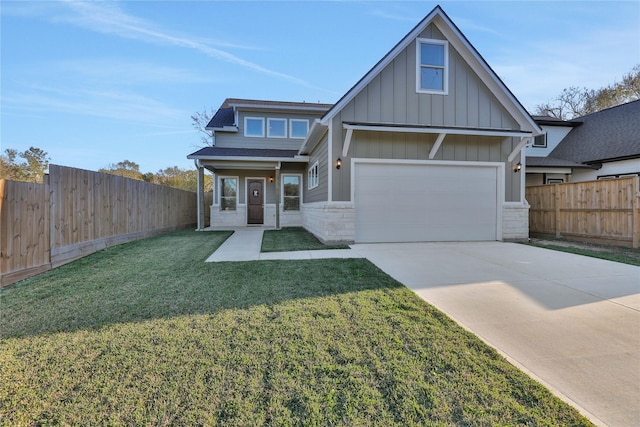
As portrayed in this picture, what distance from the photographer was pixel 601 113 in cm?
1384

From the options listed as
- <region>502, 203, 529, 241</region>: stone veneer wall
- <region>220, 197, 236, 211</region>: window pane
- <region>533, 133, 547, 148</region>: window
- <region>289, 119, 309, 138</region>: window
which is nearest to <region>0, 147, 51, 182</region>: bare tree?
<region>220, 197, 236, 211</region>: window pane

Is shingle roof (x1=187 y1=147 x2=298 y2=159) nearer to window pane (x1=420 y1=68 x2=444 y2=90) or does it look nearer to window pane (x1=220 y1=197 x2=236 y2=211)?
window pane (x1=220 y1=197 x2=236 y2=211)

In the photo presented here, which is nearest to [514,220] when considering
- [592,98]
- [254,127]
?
[254,127]

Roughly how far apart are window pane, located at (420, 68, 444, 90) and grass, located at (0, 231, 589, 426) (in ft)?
21.5

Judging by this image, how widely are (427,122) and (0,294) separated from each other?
9155 mm

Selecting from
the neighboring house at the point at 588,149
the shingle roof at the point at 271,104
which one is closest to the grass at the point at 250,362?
the shingle roof at the point at 271,104

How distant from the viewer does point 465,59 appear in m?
8.09

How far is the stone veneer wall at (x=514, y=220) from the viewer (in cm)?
855

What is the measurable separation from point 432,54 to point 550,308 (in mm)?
7383

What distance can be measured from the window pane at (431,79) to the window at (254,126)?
25.7 ft

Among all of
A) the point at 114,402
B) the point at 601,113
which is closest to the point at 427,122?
the point at 114,402

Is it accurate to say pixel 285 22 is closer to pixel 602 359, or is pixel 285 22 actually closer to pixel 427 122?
pixel 427 122

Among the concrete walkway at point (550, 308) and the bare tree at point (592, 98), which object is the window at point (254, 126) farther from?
the bare tree at point (592, 98)

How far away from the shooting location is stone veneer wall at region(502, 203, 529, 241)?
855cm
